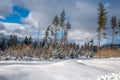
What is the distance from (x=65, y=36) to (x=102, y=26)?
29.9 meters

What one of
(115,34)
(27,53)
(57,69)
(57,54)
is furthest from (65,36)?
(57,69)

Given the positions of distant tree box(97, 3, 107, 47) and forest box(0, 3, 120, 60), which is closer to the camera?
forest box(0, 3, 120, 60)

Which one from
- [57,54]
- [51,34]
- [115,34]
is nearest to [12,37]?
[51,34]

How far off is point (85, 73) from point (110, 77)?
3.93ft

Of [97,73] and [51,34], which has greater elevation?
[51,34]

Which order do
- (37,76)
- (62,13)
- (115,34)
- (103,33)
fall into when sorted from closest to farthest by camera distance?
(37,76) → (103,33) → (115,34) → (62,13)

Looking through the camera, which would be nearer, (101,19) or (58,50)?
(58,50)

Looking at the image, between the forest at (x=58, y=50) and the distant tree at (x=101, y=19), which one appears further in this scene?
the distant tree at (x=101, y=19)

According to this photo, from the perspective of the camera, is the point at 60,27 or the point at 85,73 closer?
the point at 85,73

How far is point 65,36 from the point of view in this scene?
79312mm

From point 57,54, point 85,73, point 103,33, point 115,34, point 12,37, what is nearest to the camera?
point 85,73

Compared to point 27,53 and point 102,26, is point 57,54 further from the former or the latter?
point 102,26

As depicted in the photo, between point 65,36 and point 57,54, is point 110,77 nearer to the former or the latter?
point 57,54

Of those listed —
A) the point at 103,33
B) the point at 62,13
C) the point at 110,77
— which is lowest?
the point at 110,77
